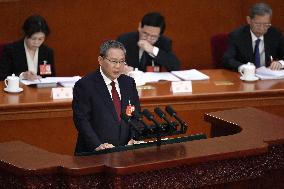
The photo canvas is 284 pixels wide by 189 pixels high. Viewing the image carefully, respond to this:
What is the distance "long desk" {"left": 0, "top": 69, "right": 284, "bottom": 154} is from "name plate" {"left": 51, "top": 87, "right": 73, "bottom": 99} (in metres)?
0.06

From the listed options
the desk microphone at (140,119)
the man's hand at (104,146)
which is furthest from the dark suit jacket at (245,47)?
the desk microphone at (140,119)

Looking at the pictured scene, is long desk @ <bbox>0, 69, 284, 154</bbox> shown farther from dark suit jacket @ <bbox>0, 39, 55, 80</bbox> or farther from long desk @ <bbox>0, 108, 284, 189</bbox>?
long desk @ <bbox>0, 108, 284, 189</bbox>

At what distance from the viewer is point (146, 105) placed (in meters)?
6.08

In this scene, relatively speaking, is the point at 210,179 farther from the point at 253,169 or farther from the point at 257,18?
the point at 257,18

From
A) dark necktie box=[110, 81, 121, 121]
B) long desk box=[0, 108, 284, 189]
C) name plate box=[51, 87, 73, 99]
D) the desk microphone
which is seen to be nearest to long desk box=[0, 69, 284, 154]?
name plate box=[51, 87, 73, 99]

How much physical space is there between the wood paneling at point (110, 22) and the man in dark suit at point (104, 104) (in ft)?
10.5

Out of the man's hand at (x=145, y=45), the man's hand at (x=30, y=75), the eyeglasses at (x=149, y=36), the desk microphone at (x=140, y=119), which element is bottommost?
the man's hand at (x=30, y=75)

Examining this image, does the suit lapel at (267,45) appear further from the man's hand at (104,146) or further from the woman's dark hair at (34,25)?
the man's hand at (104,146)

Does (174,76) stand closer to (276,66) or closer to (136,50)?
(136,50)

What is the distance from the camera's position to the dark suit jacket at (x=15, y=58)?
6645 mm

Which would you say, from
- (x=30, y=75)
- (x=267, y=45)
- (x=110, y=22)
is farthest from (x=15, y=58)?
(x=267, y=45)

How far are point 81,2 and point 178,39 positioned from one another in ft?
3.88

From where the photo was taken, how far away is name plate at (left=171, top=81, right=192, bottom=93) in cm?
620

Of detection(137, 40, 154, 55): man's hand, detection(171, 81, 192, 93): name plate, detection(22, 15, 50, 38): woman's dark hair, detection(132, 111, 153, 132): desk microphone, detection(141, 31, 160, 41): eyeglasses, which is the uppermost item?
detection(22, 15, 50, 38): woman's dark hair
